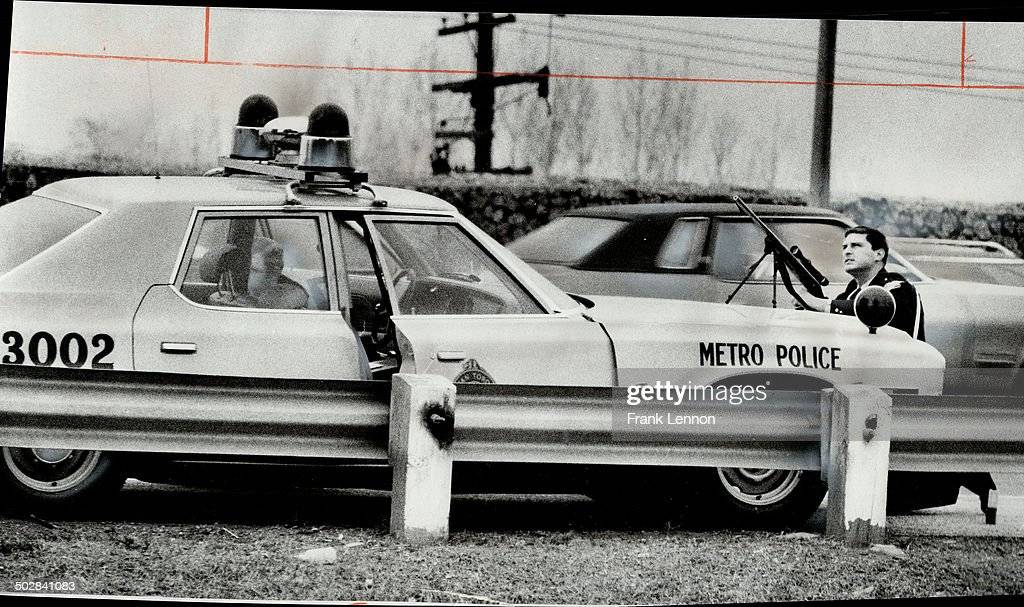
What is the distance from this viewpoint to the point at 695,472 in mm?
3918

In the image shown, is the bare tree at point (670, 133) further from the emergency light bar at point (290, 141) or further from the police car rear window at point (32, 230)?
the police car rear window at point (32, 230)

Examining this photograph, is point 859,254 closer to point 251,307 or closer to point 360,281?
point 360,281

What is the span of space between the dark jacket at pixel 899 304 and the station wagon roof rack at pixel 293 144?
170 centimetres

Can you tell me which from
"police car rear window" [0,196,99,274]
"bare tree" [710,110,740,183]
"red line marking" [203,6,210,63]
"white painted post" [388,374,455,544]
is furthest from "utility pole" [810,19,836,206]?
"police car rear window" [0,196,99,274]

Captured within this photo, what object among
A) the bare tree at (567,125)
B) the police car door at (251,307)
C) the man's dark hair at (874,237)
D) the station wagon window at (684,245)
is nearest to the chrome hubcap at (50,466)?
the police car door at (251,307)

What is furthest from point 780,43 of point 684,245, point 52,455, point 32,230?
point 52,455

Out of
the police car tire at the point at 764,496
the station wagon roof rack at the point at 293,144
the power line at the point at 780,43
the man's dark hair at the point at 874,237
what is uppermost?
the power line at the point at 780,43

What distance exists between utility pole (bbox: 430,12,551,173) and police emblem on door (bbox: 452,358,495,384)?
2.13 feet

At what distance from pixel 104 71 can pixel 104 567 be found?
1.59 m

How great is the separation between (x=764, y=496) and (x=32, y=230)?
256cm

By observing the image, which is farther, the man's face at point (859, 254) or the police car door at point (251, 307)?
the man's face at point (859, 254)

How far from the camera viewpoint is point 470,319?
3.73m

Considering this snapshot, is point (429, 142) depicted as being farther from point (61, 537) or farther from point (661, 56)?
point (61, 537)

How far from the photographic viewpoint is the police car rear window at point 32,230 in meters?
3.56
